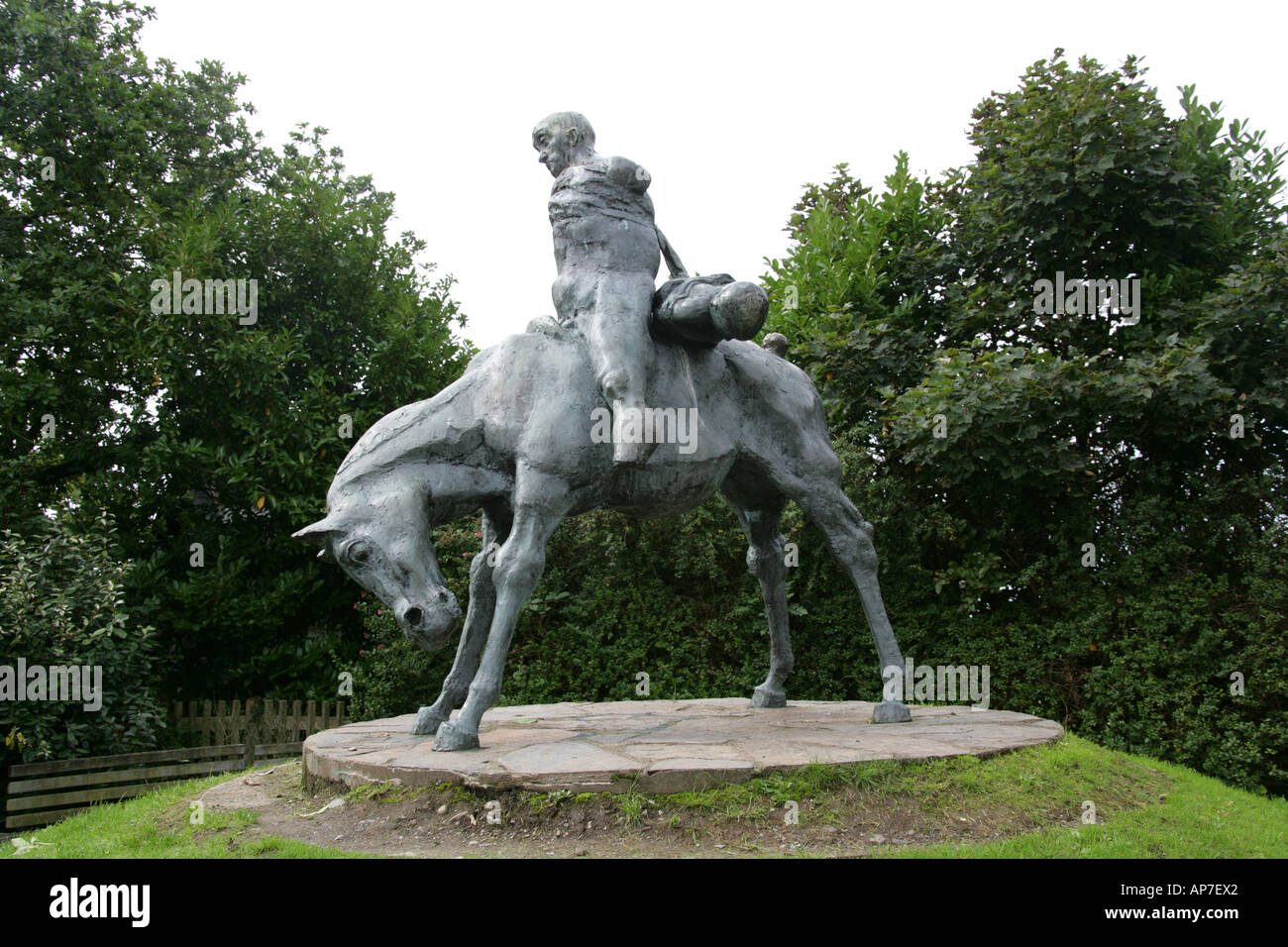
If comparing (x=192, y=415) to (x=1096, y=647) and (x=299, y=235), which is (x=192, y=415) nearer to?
(x=299, y=235)

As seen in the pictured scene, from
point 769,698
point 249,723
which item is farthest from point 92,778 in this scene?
point 769,698

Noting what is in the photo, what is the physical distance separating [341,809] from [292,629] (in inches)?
266

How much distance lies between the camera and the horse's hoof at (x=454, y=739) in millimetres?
4605

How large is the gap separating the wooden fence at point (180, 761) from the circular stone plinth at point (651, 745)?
8.94 ft

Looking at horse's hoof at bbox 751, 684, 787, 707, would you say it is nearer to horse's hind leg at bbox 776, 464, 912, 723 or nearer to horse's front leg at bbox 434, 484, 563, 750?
horse's hind leg at bbox 776, 464, 912, 723

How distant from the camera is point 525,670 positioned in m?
9.09

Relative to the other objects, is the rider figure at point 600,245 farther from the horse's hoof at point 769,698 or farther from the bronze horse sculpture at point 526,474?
the horse's hoof at point 769,698

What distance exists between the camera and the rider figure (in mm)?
5055

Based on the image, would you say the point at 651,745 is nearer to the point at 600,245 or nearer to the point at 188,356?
the point at 600,245

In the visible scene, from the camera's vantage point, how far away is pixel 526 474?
4895mm

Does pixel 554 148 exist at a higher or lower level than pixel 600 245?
higher

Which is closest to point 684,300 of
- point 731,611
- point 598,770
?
point 598,770

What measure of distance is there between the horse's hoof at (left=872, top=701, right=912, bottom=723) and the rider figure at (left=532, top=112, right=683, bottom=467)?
2.28 m

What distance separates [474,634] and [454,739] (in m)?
0.95
